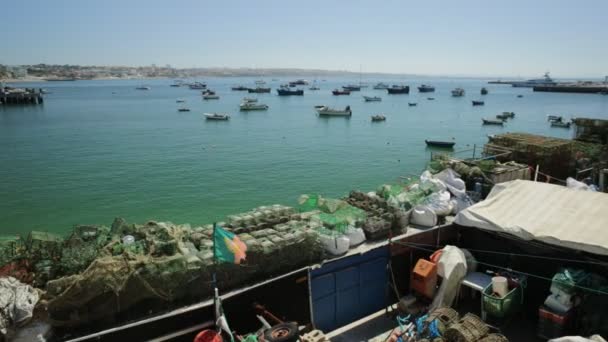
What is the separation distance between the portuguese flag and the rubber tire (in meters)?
1.34

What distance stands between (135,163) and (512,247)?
109ft

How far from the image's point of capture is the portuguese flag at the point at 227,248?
705 cm

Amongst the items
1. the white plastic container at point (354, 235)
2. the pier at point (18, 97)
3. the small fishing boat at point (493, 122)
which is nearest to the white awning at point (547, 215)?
the white plastic container at point (354, 235)

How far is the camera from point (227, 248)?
7.11 m

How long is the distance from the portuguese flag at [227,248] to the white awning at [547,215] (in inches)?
199

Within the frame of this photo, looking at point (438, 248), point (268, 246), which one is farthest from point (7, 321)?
point (438, 248)

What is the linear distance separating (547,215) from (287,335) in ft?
19.5

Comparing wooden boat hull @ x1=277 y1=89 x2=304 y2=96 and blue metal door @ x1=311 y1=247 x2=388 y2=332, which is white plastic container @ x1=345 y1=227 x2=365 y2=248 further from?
wooden boat hull @ x1=277 y1=89 x2=304 y2=96

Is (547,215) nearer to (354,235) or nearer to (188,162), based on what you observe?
(354,235)

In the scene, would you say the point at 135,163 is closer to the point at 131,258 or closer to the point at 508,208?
the point at 131,258

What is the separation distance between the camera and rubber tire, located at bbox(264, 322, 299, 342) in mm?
6375

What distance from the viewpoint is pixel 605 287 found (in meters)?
7.00

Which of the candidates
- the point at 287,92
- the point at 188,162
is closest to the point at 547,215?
the point at 188,162

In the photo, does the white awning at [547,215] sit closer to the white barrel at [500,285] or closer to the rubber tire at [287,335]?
the white barrel at [500,285]
